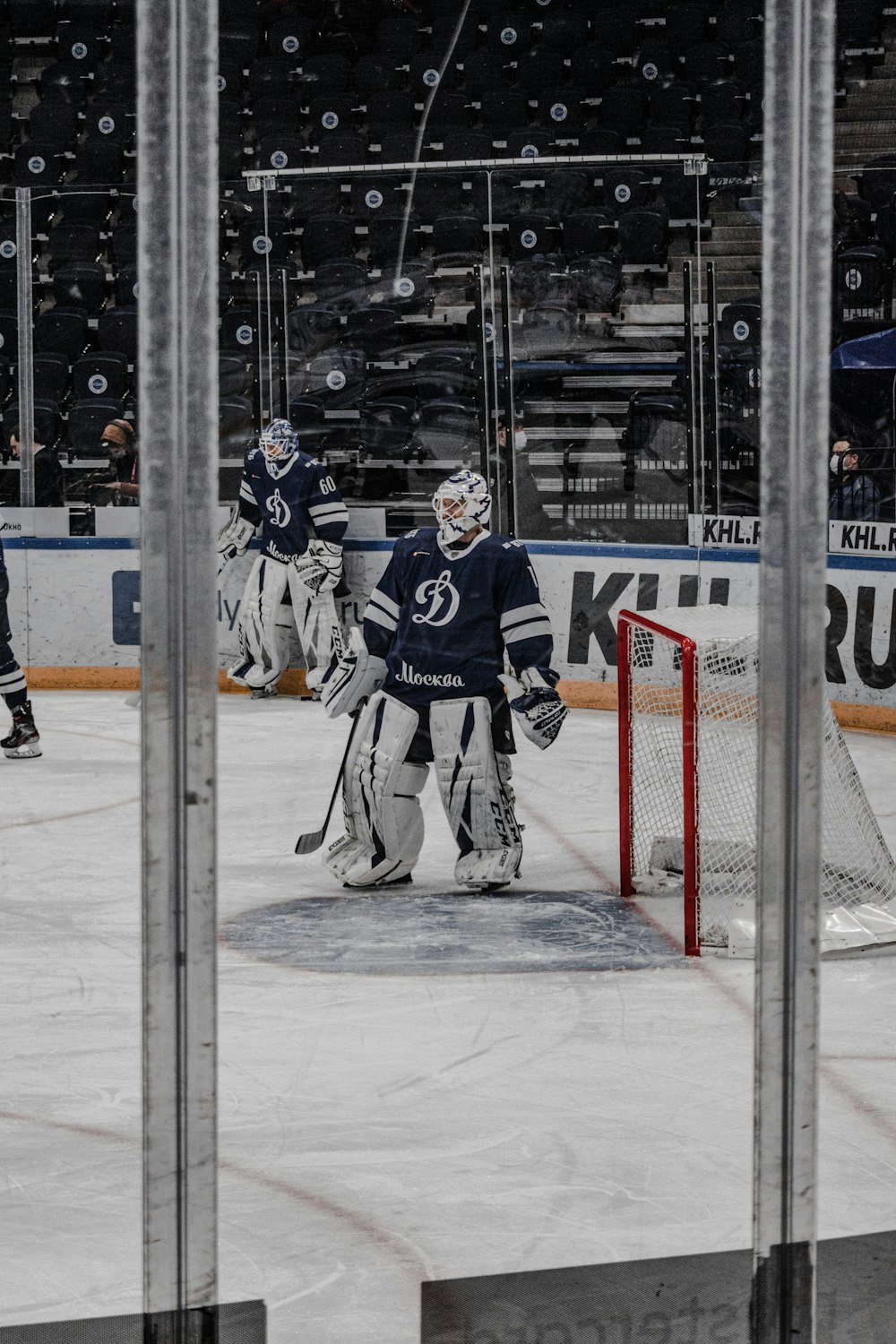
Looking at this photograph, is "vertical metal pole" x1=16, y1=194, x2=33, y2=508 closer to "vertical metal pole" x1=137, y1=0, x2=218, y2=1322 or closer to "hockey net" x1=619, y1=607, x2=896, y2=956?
"hockey net" x1=619, y1=607, x2=896, y2=956

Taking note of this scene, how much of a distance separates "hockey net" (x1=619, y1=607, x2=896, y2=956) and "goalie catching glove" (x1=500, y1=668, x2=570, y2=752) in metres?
0.27

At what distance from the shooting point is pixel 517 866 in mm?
4770

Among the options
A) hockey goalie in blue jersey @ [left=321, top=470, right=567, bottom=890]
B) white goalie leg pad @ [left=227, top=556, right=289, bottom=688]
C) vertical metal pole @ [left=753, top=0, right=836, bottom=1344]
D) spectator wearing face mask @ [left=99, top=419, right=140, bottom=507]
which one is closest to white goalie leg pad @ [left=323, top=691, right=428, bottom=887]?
hockey goalie in blue jersey @ [left=321, top=470, right=567, bottom=890]

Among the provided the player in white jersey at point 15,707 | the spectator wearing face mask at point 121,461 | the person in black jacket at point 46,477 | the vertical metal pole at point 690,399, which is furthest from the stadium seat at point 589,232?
the player in white jersey at point 15,707

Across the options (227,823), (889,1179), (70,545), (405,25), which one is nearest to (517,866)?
(227,823)

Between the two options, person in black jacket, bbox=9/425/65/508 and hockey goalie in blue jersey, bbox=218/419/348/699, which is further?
person in black jacket, bbox=9/425/65/508

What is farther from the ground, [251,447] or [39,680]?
[251,447]

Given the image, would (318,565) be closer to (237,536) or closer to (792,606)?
(237,536)

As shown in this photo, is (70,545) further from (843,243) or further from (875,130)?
(875,130)

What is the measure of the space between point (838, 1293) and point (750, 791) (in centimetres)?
264

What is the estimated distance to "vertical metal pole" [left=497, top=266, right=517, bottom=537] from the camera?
8.40 metres

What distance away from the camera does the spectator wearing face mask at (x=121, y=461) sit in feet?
28.9

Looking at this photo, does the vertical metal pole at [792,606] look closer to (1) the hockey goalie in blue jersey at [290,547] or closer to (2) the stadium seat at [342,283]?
(1) the hockey goalie in blue jersey at [290,547]

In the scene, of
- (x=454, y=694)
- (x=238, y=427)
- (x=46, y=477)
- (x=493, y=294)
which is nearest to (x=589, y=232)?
(x=493, y=294)
